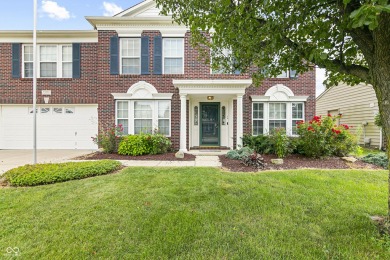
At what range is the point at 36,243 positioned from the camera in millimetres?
2402

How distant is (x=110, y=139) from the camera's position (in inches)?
334

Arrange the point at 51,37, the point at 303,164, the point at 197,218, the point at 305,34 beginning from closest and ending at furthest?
the point at 305,34 → the point at 197,218 → the point at 303,164 → the point at 51,37

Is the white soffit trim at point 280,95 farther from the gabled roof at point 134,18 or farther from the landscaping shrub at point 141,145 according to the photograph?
the gabled roof at point 134,18

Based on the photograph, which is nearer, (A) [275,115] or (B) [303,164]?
(B) [303,164]

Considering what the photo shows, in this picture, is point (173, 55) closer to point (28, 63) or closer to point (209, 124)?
point (209, 124)

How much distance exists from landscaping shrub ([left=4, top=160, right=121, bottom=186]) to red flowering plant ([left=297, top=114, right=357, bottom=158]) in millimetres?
6345

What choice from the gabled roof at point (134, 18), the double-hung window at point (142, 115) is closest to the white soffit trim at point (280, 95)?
the double-hung window at point (142, 115)

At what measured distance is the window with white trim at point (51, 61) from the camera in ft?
32.5

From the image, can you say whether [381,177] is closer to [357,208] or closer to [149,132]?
[357,208]

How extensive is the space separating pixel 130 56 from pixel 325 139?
843 centimetres

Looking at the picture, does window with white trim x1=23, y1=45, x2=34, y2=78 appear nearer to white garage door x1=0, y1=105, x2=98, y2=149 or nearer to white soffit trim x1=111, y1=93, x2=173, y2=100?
white garage door x1=0, y1=105, x2=98, y2=149

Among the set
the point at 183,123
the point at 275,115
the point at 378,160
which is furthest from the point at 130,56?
the point at 378,160

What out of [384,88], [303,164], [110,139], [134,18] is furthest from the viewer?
→ [134,18]

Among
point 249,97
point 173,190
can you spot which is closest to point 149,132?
point 249,97
